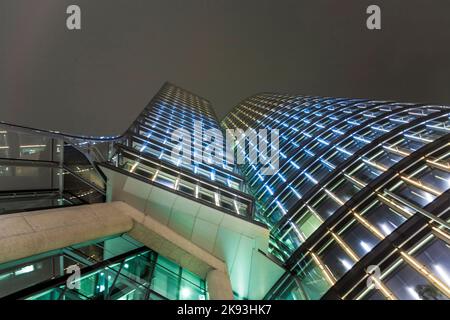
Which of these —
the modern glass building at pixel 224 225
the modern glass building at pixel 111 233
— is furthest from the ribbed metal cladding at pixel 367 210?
the modern glass building at pixel 111 233

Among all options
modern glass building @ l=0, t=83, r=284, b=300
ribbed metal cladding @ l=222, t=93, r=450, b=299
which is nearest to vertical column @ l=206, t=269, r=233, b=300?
modern glass building @ l=0, t=83, r=284, b=300

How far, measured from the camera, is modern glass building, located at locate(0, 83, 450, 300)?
922 cm

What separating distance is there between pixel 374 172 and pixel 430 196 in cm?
476

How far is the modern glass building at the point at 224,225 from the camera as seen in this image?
922 centimetres

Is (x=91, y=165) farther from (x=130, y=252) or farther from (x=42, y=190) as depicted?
(x=130, y=252)

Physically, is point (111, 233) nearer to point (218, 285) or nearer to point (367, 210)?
point (218, 285)

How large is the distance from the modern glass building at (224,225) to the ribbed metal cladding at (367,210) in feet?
0.19

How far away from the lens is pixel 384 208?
1329cm

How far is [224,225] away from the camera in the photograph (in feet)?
43.7

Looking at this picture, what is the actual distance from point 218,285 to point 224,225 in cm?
269

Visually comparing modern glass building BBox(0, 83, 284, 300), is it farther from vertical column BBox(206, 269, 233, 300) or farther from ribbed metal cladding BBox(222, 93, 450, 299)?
ribbed metal cladding BBox(222, 93, 450, 299)

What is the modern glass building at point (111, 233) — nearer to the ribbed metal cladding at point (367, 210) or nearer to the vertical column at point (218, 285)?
the vertical column at point (218, 285)

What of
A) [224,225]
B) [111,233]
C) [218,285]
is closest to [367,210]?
[224,225]
